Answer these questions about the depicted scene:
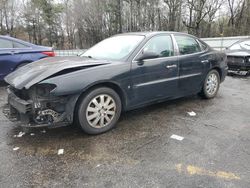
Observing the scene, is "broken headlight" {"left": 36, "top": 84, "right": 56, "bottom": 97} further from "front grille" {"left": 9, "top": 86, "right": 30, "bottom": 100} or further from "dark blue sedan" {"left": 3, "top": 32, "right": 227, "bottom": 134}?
"front grille" {"left": 9, "top": 86, "right": 30, "bottom": 100}

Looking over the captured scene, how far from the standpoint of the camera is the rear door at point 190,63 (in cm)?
464

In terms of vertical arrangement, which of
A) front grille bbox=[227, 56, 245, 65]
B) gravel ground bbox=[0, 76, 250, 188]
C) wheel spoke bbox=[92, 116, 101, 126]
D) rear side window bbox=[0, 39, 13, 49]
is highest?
rear side window bbox=[0, 39, 13, 49]

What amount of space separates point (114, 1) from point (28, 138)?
80.5ft

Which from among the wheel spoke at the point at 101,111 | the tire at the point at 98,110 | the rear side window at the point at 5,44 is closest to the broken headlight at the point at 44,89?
the tire at the point at 98,110

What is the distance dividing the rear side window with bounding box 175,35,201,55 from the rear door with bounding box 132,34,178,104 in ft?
0.79

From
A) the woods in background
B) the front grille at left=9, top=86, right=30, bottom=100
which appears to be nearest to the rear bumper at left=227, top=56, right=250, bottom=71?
the front grille at left=9, top=86, right=30, bottom=100

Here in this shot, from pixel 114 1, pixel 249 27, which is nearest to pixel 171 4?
pixel 114 1

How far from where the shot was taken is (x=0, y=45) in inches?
256

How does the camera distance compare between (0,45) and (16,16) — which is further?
(16,16)

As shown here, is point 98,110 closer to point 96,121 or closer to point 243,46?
point 96,121

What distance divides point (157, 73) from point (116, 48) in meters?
0.85

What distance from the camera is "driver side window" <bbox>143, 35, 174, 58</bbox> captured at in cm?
418

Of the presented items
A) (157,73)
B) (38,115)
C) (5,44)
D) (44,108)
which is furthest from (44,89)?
(5,44)

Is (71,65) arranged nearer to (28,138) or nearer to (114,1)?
(28,138)
